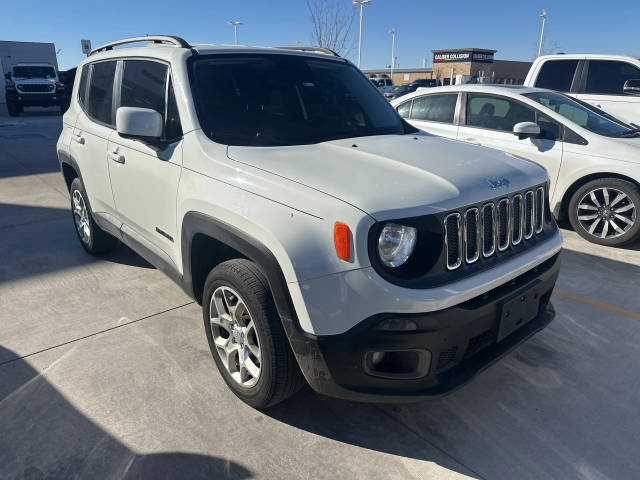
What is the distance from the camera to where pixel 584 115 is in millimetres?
5812

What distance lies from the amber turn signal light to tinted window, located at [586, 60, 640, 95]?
25.4 ft

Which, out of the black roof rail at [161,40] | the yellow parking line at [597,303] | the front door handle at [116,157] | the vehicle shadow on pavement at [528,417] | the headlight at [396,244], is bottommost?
the yellow parking line at [597,303]

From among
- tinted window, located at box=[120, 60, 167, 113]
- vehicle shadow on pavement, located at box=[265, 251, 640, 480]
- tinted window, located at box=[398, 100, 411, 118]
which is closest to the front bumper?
vehicle shadow on pavement, located at box=[265, 251, 640, 480]

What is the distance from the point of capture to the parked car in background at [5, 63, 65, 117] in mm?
21891

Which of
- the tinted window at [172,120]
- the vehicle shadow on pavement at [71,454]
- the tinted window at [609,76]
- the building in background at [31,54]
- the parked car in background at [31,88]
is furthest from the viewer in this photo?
the building in background at [31,54]

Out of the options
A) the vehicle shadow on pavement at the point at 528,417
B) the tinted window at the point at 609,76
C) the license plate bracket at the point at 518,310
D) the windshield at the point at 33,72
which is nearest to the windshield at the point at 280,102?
the license plate bracket at the point at 518,310

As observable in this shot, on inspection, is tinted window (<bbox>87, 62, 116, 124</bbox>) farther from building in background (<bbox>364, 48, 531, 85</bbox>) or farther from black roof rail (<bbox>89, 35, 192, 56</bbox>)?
building in background (<bbox>364, 48, 531, 85</bbox>)

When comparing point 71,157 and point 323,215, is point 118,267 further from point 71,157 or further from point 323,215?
point 323,215

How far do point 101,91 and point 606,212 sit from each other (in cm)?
532

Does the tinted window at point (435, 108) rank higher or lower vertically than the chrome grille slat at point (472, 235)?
higher

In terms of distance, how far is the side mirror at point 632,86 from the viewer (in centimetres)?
741

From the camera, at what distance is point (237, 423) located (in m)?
2.57

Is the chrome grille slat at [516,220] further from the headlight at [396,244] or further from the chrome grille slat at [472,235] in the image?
the headlight at [396,244]

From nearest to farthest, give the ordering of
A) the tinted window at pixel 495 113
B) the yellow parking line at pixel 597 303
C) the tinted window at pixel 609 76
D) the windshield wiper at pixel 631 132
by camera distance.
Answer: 1. the yellow parking line at pixel 597 303
2. the windshield wiper at pixel 631 132
3. the tinted window at pixel 495 113
4. the tinted window at pixel 609 76
